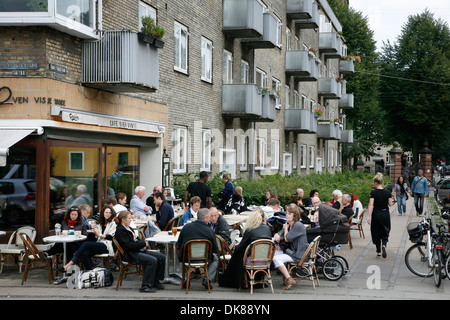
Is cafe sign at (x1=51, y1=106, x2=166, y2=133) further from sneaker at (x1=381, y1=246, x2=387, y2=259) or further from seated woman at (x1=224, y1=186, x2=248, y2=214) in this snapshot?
sneaker at (x1=381, y1=246, x2=387, y2=259)

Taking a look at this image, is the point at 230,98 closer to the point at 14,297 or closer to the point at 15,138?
the point at 15,138

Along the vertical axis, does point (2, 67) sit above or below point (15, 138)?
above

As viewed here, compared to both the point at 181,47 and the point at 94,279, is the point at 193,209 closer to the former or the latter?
the point at 94,279

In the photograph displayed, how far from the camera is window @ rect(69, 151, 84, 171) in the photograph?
13.4m

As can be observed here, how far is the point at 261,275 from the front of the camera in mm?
10422

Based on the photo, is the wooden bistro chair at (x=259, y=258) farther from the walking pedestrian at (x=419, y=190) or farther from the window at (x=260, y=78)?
the window at (x=260, y=78)

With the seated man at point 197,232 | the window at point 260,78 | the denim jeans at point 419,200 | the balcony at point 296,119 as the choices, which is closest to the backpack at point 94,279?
the seated man at point 197,232

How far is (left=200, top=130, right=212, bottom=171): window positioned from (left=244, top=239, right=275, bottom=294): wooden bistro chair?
1122 cm

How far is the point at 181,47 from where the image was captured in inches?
765

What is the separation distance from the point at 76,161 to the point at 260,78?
16422mm

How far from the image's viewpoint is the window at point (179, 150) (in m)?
19.0
